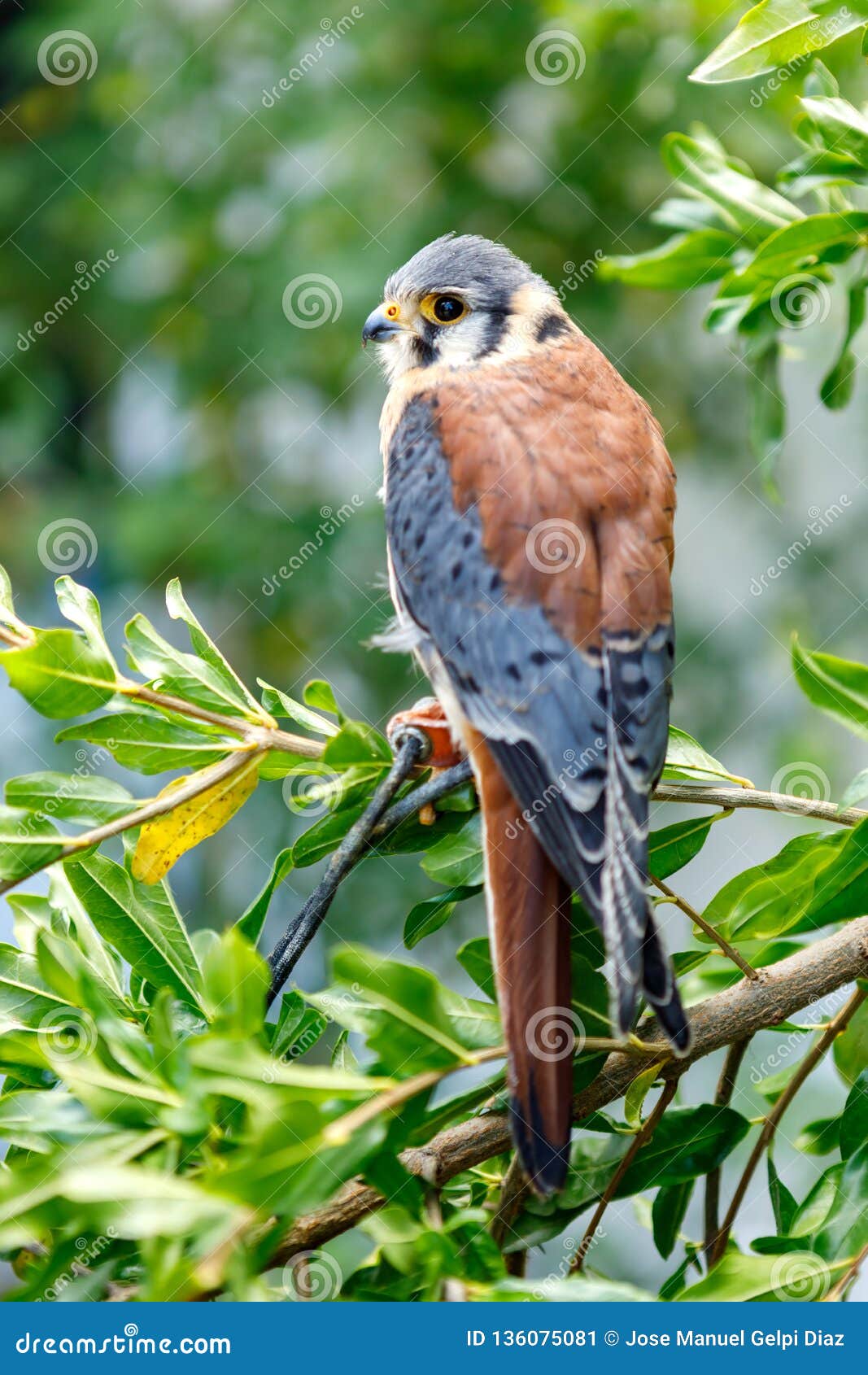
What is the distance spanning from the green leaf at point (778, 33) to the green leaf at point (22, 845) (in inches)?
42.0

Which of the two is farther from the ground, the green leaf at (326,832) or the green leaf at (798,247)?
the green leaf at (798,247)

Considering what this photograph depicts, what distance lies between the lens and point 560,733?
4.39 feet

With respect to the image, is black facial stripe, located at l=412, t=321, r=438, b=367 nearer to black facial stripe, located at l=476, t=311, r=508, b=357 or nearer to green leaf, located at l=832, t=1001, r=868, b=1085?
black facial stripe, located at l=476, t=311, r=508, b=357

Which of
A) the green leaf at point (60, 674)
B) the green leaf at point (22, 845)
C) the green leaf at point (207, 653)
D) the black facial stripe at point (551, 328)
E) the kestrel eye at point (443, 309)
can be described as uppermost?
the black facial stripe at point (551, 328)

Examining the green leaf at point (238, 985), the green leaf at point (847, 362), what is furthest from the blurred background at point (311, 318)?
the green leaf at point (238, 985)

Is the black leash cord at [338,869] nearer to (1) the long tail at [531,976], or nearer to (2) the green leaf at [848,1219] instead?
(1) the long tail at [531,976]

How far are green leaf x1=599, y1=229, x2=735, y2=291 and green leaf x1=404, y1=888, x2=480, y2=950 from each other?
0.89 m

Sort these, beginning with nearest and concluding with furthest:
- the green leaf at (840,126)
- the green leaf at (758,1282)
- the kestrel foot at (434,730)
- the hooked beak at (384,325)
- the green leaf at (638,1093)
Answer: the green leaf at (758,1282), the green leaf at (638,1093), the green leaf at (840,126), the kestrel foot at (434,730), the hooked beak at (384,325)

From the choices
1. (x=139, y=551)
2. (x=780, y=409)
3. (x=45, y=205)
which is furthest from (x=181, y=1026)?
(x=45, y=205)

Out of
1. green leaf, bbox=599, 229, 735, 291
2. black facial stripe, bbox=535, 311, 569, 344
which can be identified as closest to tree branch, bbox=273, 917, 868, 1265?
green leaf, bbox=599, 229, 735, 291

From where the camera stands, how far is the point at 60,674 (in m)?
1.20

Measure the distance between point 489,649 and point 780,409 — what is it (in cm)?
56

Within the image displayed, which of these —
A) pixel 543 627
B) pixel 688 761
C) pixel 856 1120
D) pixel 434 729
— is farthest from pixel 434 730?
pixel 856 1120

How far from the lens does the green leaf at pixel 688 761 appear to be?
1403 mm
